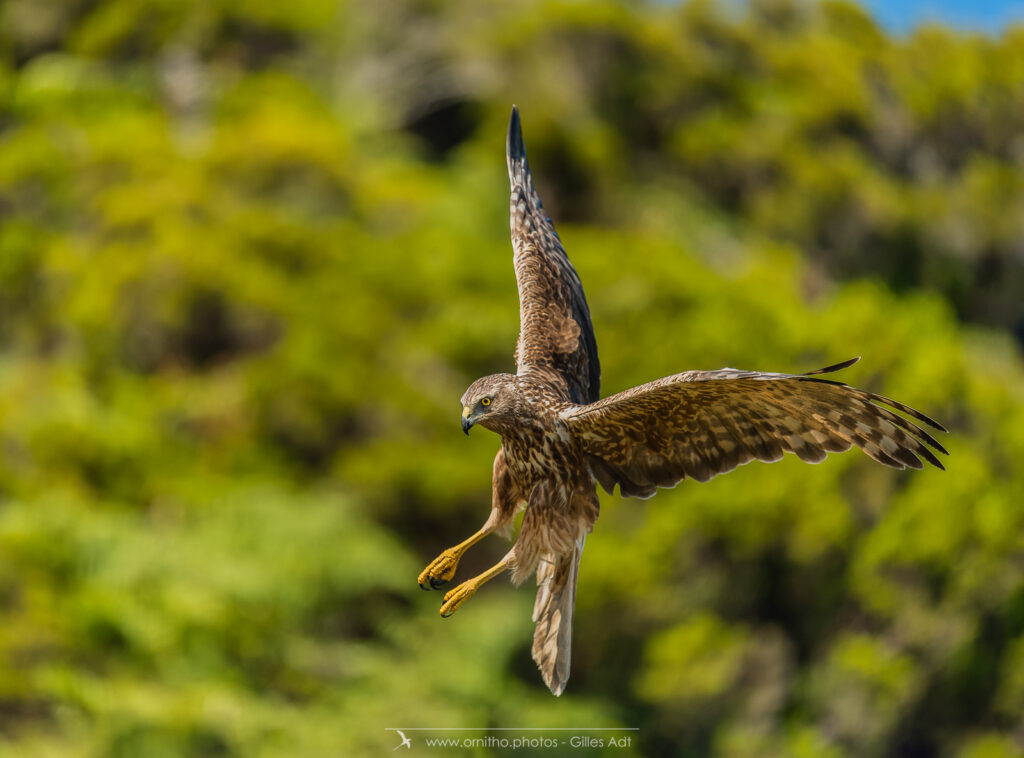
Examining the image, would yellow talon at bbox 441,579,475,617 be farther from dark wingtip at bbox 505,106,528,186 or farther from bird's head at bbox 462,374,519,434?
dark wingtip at bbox 505,106,528,186

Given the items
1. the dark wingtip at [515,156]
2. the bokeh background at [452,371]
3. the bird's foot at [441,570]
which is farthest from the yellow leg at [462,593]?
the bokeh background at [452,371]

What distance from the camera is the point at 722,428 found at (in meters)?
4.99

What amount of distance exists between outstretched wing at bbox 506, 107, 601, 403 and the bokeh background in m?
8.99

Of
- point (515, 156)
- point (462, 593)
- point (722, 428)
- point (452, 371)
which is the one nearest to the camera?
point (462, 593)

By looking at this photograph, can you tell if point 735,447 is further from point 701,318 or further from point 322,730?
point 701,318

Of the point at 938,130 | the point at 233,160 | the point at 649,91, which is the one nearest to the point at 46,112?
the point at 233,160

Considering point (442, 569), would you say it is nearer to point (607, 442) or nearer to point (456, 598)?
point (456, 598)

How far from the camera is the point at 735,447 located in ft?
16.3

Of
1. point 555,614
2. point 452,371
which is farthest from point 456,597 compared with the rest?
point 452,371

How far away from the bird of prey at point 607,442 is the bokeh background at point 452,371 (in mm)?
9488

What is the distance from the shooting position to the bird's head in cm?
479

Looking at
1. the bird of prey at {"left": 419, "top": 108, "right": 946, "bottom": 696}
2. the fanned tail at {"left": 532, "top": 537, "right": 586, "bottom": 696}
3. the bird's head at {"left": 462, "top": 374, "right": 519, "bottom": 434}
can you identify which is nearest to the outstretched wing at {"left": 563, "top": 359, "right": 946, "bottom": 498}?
the bird of prey at {"left": 419, "top": 108, "right": 946, "bottom": 696}

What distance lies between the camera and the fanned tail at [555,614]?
5.18m

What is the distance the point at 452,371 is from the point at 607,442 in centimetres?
1549
